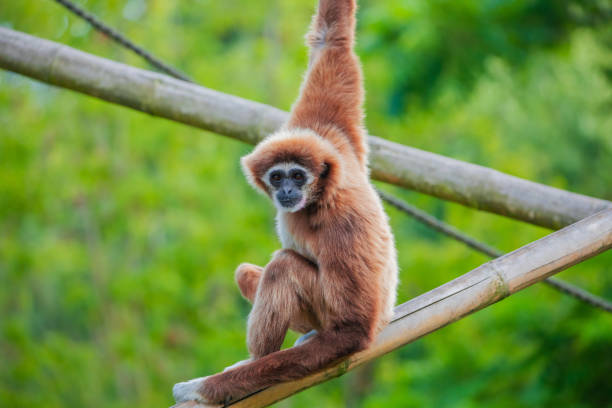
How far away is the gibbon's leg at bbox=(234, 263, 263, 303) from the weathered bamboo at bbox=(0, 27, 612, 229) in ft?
3.44

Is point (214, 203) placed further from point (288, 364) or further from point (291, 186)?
point (288, 364)

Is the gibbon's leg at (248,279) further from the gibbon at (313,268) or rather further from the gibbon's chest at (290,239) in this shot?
the gibbon's chest at (290,239)

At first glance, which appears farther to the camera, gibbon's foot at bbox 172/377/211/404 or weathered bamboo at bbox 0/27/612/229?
weathered bamboo at bbox 0/27/612/229

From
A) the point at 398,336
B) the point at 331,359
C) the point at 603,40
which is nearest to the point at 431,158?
the point at 398,336

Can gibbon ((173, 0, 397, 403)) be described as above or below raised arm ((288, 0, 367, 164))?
below

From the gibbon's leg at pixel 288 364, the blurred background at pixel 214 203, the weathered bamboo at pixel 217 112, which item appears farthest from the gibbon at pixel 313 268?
the blurred background at pixel 214 203

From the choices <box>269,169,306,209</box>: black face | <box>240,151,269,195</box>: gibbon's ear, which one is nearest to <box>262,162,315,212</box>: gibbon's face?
<box>269,169,306,209</box>: black face

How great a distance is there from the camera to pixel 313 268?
2.99 metres

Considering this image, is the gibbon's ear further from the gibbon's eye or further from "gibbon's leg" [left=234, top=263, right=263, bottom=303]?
"gibbon's leg" [left=234, top=263, right=263, bottom=303]

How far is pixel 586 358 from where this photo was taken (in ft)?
17.0

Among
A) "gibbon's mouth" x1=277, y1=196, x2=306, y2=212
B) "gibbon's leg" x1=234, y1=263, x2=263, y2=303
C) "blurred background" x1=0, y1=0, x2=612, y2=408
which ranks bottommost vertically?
"gibbon's leg" x1=234, y1=263, x2=263, y2=303

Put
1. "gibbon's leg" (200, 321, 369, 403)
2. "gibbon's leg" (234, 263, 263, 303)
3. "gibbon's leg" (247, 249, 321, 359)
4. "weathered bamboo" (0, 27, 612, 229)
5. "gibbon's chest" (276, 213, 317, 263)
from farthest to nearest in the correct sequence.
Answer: "weathered bamboo" (0, 27, 612, 229) → "gibbon's leg" (234, 263, 263, 303) → "gibbon's chest" (276, 213, 317, 263) → "gibbon's leg" (247, 249, 321, 359) → "gibbon's leg" (200, 321, 369, 403)

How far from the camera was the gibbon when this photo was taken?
9.15 ft

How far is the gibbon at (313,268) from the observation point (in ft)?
9.15
